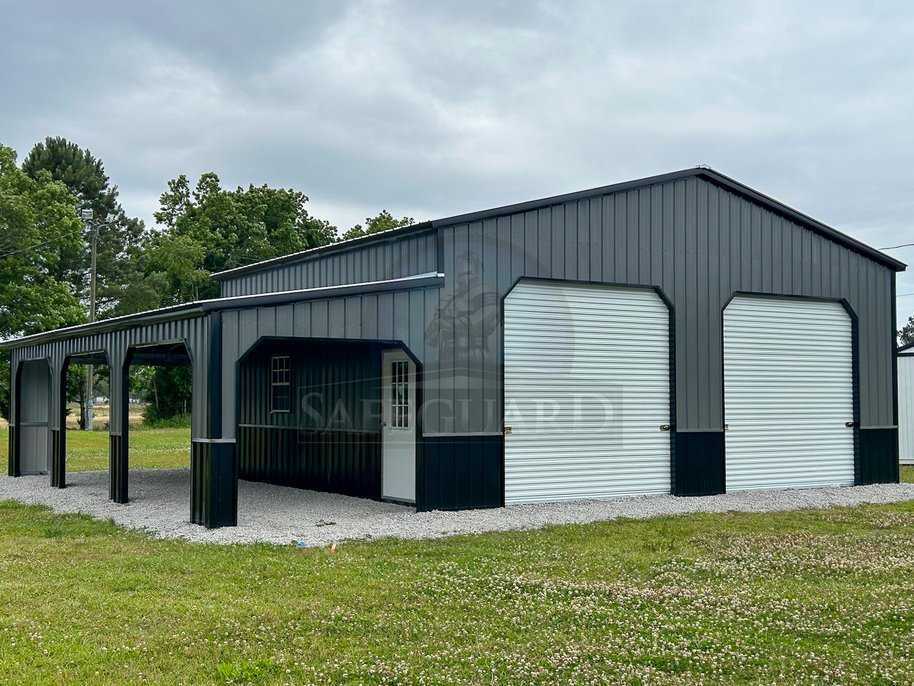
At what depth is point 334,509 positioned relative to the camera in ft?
38.4

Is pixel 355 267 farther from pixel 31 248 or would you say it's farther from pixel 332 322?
pixel 31 248

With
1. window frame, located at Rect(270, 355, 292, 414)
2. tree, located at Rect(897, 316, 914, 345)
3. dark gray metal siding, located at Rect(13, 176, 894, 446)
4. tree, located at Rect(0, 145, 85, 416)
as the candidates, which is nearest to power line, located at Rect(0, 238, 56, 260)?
tree, located at Rect(0, 145, 85, 416)

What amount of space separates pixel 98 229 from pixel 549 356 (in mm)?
32779

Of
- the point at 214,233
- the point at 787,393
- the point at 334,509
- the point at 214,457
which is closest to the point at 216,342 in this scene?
the point at 214,457

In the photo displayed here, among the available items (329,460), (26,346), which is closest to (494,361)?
(329,460)

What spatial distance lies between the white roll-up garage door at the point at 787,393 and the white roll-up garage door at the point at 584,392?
4.56 ft

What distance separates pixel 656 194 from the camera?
13.2 metres

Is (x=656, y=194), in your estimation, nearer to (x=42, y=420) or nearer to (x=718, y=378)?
(x=718, y=378)

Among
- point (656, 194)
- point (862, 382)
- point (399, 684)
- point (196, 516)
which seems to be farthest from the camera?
point (862, 382)

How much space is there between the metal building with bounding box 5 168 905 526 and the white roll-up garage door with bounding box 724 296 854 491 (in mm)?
36

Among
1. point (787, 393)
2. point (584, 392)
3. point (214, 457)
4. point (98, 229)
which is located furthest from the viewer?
point (98, 229)

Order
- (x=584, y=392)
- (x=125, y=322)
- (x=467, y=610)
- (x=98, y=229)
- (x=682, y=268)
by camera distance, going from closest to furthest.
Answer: (x=467, y=610), (x=125, y=322), (x=584, y=392), (x=682, y=268), (x=98, y=229)

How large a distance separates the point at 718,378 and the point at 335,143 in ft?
25.2

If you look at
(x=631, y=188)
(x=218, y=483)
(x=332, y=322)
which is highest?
(x=631, y=188)
